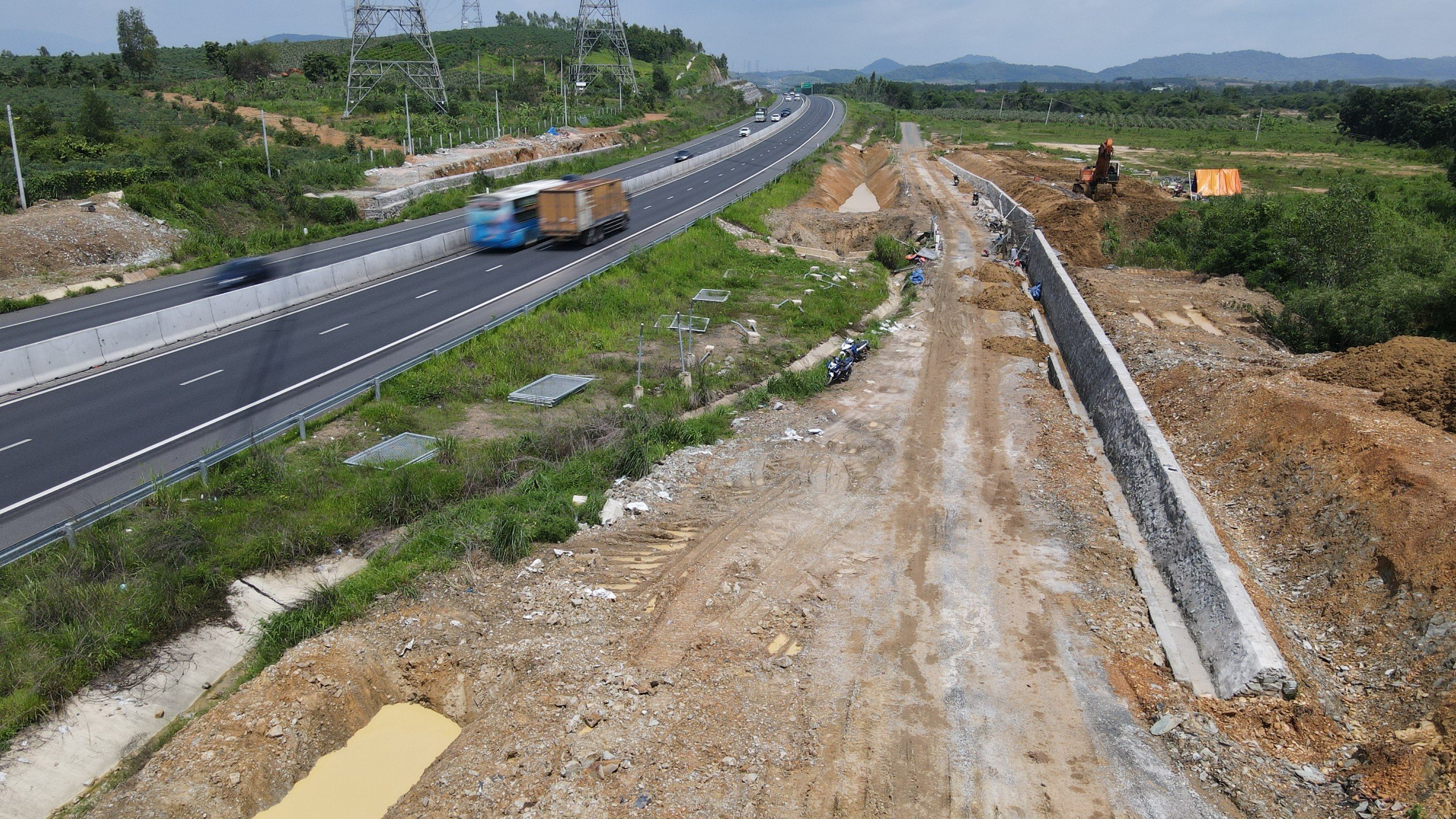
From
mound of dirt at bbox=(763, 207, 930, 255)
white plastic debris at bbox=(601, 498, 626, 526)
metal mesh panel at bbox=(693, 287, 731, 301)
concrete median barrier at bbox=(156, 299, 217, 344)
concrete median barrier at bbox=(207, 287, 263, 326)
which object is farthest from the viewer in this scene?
mound of dirt at bbox=(763, 207, 930, 255)

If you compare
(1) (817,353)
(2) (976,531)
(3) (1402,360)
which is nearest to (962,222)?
(1) (817,353)

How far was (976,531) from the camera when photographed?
43.7ft

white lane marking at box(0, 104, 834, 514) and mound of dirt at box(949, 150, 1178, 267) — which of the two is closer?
white lane marking at box(0, 104, 834, 514)

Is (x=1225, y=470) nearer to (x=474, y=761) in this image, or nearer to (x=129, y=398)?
(x=474, y=761)

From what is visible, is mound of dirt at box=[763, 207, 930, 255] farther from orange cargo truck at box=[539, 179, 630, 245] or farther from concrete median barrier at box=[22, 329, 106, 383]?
concrete median barrier at box=[22, 329, 106, 383]

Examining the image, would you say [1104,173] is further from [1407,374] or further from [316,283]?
[316,283]

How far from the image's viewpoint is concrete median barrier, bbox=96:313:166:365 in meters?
19.0

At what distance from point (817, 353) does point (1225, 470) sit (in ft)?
36.1

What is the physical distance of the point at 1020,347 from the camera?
928 inches

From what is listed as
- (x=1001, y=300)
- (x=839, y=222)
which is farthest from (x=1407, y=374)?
(x=839, y=222)

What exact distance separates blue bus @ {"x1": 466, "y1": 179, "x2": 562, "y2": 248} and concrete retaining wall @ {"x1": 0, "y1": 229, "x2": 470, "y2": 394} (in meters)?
2.57

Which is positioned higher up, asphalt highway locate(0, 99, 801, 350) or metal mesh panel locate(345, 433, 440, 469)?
asphalt highway locate(0, 99, 801, 350)

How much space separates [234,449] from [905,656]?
477 inches

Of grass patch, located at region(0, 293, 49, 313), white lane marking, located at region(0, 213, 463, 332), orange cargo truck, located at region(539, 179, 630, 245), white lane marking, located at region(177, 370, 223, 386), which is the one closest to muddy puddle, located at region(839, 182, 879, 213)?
orange cargo truck, located at region(539, 179, 630, 245)
